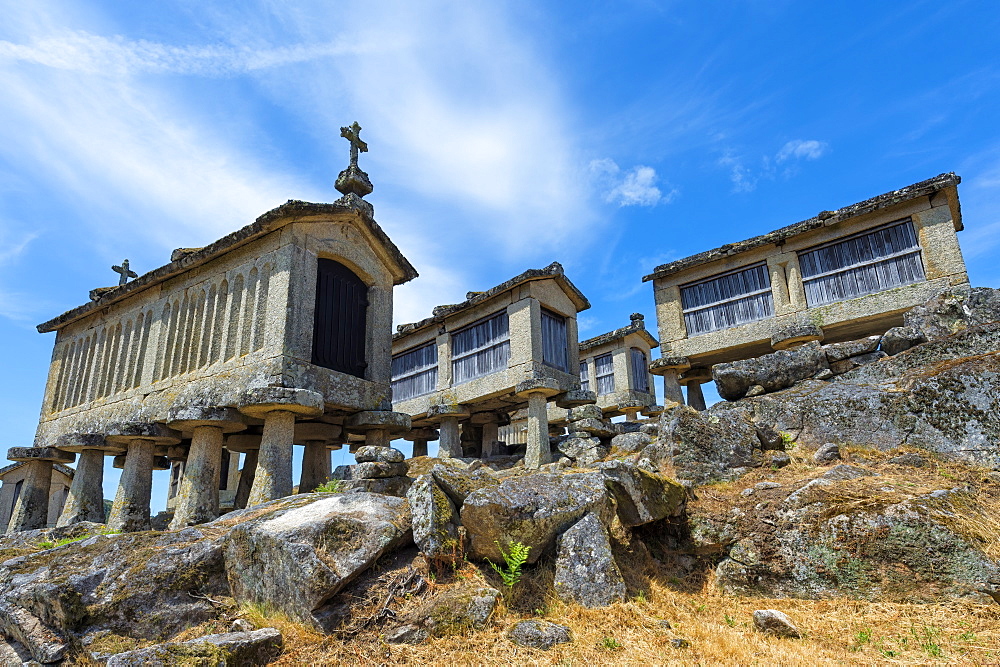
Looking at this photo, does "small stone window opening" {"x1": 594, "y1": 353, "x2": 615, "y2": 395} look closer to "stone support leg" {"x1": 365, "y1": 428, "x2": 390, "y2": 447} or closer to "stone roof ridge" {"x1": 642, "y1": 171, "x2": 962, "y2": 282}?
"stone roof ridge" {"x1": 642, "y1": 171, "x2": 962, "y2": 282}

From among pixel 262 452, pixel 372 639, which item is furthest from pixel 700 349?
pixel 372 639

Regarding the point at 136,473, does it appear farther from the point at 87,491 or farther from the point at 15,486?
the point at 15,486

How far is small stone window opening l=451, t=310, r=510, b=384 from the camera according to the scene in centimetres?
1545

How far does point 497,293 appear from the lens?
51.0 feet

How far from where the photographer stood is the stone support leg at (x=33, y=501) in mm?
12961

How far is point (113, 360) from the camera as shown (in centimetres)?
1341

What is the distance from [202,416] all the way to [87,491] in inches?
184

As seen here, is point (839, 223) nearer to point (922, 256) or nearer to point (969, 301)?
point (922, 256)

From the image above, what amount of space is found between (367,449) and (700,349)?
9324 millimetres

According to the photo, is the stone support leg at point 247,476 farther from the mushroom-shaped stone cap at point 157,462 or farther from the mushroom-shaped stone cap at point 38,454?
the mushroom-shaped stone cap at point 38,454

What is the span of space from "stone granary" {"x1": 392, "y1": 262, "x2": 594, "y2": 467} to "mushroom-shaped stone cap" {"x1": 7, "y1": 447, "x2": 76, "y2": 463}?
8579 mm

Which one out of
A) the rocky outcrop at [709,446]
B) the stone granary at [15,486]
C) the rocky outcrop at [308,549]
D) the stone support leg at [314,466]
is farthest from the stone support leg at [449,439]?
the stone granary at [15,486]

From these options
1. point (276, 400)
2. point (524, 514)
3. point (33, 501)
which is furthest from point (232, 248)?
point (524, 514)

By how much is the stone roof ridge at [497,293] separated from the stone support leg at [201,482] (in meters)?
7.69
